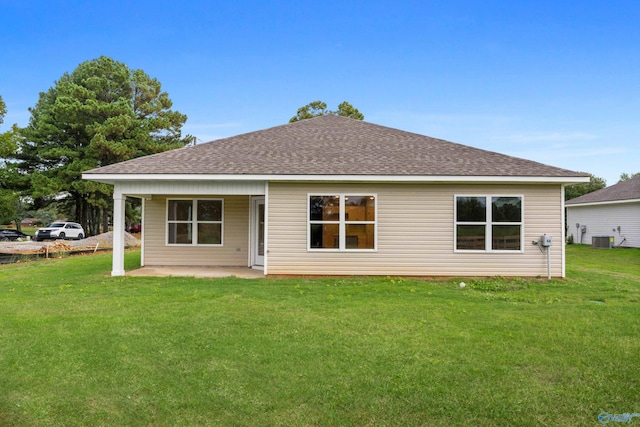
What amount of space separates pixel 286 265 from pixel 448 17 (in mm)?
11598

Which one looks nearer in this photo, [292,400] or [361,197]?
[292,400]

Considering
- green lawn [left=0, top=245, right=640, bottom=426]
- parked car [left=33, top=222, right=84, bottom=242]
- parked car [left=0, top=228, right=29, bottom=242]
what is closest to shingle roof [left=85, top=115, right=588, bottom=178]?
green lawn [left=0, top=245, right=640, bottom=426]

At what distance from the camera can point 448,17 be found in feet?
49.9

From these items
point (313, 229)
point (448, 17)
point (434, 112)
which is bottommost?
point (313, 229)

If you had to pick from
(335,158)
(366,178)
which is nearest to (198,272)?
(335,158)

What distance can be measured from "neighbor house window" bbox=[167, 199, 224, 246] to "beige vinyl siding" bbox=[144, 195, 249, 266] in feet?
0.50

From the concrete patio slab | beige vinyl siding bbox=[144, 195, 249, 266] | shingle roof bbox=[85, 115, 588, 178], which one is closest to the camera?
shingle roof bbox=[85, 115, 588, 178]

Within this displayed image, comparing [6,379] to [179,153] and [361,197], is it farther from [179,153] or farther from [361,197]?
[179,153]

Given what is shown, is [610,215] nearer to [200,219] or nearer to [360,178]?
[360,178]

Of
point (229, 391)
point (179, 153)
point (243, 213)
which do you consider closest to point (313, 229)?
point (243, 213)

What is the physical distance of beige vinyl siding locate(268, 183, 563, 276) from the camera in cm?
1016

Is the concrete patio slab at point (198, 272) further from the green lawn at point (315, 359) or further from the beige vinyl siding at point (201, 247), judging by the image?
the green lawn at point (315, 359)

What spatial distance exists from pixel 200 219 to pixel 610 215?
2361 cm

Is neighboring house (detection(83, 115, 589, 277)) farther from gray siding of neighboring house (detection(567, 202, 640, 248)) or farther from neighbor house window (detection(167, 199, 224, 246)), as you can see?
gray siding of neighboring house (detection(567, 202, 640, 248))
